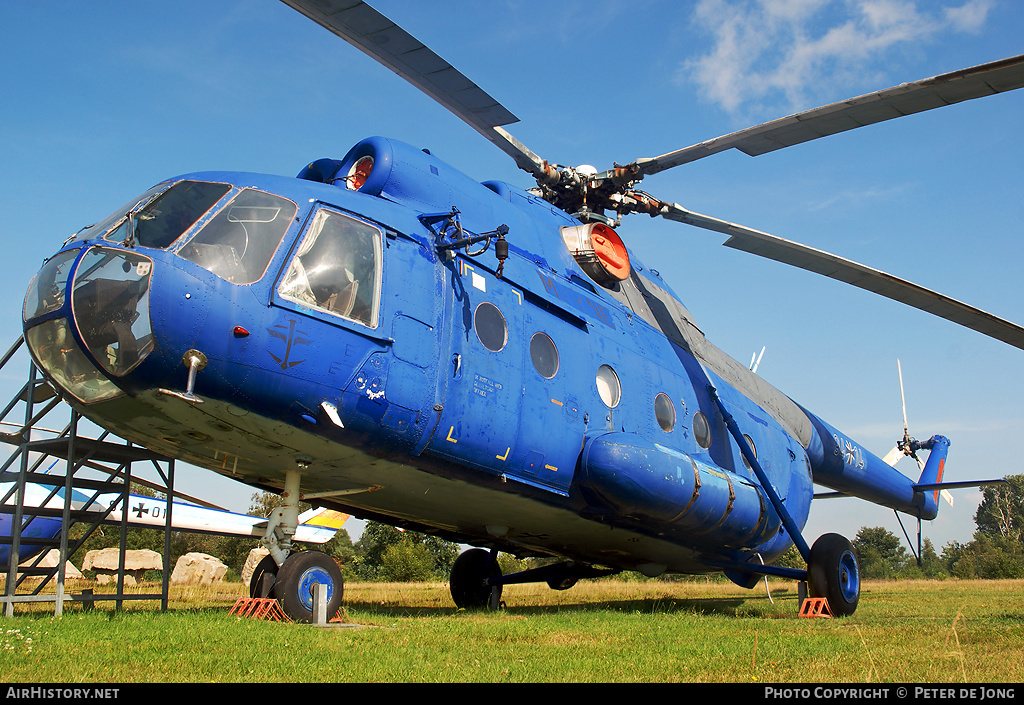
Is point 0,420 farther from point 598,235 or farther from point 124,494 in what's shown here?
point 598,235

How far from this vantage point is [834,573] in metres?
11.3

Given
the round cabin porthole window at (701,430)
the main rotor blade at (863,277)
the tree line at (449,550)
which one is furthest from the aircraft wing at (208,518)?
the main rotor blade at (863,277)

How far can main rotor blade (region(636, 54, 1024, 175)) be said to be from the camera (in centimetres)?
796

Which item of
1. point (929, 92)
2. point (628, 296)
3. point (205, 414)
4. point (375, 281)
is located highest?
point (929, 92)

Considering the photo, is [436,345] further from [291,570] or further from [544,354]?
[291,570]

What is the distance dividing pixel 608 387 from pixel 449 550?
90.1 feet

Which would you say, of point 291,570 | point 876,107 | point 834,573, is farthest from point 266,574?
point 876,107

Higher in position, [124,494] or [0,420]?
[0,420]

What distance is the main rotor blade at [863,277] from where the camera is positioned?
10.6m

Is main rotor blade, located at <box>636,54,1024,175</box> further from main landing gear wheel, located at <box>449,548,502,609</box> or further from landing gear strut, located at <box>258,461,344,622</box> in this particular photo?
main landing gear wheel, located at <box>449,548,502,609</box>

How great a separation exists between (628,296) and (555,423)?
360cm

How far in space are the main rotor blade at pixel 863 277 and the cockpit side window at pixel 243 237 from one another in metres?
6.81

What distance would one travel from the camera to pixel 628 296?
11773 millimetres
